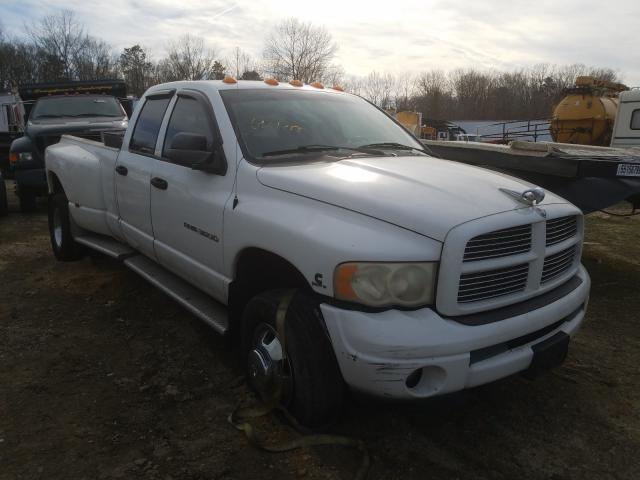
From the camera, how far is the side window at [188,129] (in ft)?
10.6

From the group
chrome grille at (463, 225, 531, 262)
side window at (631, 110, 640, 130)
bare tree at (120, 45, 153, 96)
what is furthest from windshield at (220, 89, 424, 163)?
bare tree at (120, 45, 153, 96)

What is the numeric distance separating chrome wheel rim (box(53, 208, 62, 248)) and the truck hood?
160 inches

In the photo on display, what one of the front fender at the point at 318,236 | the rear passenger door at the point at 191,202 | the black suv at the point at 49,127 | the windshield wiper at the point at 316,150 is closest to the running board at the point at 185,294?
the rear passenger door at the point at 191,202

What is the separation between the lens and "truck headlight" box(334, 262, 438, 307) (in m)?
2.33

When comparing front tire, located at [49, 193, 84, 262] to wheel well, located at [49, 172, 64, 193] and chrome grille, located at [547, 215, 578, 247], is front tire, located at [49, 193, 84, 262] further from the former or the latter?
chrome grille, located at [547, 215, 578, 247]

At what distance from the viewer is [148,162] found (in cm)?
414

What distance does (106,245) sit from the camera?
16.8 feet

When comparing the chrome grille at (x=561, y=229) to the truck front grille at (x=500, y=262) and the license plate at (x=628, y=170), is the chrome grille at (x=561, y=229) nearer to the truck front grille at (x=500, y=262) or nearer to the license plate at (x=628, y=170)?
the truck front grille at (x=500, y=262)

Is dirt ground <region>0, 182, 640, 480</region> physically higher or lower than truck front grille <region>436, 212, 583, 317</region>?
lower

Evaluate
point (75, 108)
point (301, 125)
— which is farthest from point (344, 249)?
A: point (75, 108)

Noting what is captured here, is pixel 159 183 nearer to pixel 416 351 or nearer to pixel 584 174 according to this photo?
pixel 416 351

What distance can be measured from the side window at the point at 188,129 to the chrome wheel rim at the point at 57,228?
111 inches

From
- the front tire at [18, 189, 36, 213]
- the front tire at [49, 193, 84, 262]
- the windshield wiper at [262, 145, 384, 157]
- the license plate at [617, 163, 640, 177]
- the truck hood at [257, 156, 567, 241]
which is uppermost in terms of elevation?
the windshield wiper at [262, 145, 384, 157]

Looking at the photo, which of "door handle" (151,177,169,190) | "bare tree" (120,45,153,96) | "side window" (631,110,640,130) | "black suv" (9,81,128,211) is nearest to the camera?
"door handle" (151,177,169,190)
